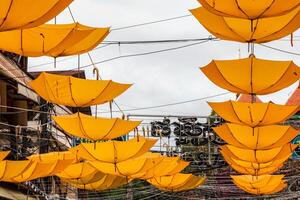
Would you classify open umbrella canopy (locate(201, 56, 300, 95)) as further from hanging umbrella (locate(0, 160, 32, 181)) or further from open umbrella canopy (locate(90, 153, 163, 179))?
hanging umbrella (locate(0, 160, 32, 181))

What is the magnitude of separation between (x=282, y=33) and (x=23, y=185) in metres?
12.8

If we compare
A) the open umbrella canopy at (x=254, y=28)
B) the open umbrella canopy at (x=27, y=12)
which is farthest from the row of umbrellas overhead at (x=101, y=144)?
the open umbrella canopy at (x=27, y=12)

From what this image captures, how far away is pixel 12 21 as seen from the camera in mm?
5531

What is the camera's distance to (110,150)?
37.3 feet

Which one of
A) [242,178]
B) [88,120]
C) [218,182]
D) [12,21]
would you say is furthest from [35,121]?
[12,21]

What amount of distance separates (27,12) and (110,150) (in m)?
5.99

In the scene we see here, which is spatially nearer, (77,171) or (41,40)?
(41,40)

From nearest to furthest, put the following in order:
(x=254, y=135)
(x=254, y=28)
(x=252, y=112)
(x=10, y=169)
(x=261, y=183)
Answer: (x=254, y=28) < (x=252, y=112) < (x=254, y=135) < (x=10, y=169) < (x=261, y=183)

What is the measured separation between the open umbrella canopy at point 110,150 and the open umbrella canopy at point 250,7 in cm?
522

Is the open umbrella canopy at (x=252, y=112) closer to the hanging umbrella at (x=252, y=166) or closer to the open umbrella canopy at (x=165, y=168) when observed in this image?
the hanging umbrella at (x=252, y=166)

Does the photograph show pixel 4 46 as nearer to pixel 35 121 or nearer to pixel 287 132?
pixel 287 132

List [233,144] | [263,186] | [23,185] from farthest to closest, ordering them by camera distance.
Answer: [23,185] < [263,186] < [233,144]

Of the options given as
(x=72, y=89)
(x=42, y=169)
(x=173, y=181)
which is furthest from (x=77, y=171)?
(x=72, y=89)

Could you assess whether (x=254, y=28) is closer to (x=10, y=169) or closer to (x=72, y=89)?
(x=72, y=89)
